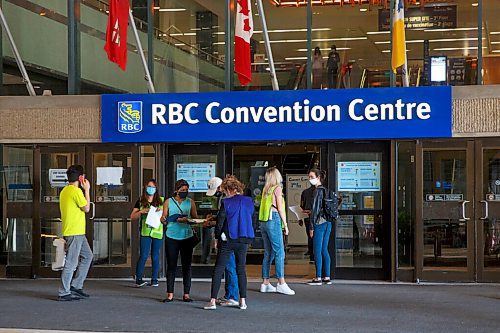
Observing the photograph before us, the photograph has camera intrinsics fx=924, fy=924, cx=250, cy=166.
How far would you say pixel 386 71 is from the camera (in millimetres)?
14383

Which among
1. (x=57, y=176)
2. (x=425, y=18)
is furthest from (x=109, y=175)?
(x=425, y=18)

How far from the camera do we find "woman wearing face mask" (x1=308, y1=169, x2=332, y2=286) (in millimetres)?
13484

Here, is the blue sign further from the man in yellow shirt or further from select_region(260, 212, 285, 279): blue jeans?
the man in yellow shirt

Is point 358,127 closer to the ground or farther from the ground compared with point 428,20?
closer to the ground

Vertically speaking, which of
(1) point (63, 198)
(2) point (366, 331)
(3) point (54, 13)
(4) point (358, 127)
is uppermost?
(3) point (54, 13)

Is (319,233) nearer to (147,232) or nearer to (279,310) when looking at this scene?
(147,232)

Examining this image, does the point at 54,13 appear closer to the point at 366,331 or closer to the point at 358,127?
the point at 358,127

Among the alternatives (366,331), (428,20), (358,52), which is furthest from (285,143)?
(366,331)

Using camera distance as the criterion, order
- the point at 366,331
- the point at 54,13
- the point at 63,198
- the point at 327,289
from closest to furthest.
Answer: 1. the point at 366,331
2. the point at 63,198
3. the point at 327,289
4. the point at 54,13

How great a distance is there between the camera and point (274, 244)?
12570 millimetres

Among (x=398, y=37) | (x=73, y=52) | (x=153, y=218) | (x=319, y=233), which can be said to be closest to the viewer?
(x=153, y=218)

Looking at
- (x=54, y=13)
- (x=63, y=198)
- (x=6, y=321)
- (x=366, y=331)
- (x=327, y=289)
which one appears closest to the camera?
(x=366, y=331)

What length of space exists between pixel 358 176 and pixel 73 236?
15.1 ft

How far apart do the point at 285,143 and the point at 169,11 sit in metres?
3.07
